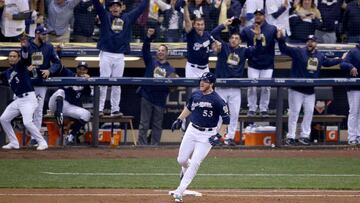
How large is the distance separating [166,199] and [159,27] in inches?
284

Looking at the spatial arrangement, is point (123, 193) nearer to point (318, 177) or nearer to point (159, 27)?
point (318, 177)

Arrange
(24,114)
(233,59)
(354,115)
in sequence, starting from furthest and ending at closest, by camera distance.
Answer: (354,115) < (233,59) < (24,114)

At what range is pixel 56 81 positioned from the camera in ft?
56.2

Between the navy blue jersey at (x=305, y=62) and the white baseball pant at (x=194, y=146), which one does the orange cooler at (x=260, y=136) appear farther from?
the white baseball pant at (x=194, y=146)

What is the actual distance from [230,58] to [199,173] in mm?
3044

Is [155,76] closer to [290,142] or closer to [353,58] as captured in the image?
[290,142]

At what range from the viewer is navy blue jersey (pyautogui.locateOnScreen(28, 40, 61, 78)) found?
17.0m

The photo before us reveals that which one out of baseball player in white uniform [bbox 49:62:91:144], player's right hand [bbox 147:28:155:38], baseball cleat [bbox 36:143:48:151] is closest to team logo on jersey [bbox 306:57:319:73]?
player's right hand [bbox 147:28:155:38]

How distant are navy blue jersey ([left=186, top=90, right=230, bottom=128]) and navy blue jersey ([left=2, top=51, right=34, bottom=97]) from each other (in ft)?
16.2

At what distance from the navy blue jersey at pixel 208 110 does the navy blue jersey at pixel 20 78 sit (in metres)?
4.95

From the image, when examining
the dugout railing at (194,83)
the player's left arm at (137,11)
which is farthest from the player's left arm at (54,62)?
the player's left arm at (137,11)

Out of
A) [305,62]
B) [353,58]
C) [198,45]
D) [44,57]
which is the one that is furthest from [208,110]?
[353,58]

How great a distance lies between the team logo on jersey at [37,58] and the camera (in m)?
17.0

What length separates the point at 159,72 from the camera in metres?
17.7
